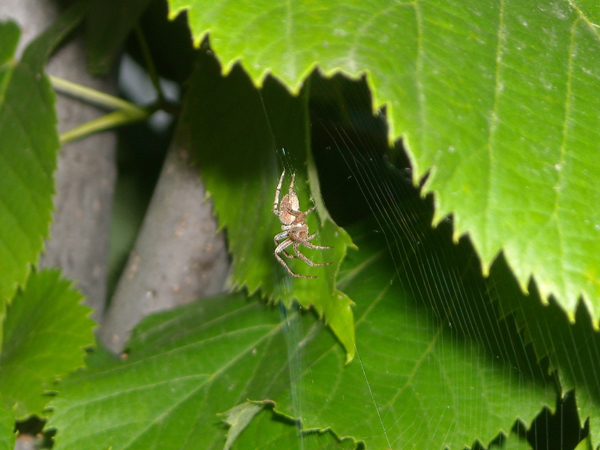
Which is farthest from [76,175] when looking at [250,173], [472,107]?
[472,107]

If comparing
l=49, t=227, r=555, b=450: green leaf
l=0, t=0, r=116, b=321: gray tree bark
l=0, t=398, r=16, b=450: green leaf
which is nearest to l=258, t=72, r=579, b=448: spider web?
l=49, t=227, r=555, b=450: green leaf

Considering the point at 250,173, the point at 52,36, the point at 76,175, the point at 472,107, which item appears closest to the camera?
the point at 472,107

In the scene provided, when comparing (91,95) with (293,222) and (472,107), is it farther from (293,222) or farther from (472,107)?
(472,107)

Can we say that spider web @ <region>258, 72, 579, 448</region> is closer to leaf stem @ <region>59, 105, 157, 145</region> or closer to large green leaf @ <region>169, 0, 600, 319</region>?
large green leaf @ <region>169, 0, 600, 319</region>

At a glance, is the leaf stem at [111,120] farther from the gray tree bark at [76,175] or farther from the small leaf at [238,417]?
the small leaf at [238,417]

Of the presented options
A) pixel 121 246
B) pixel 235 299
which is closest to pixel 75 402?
pixel 235 299
